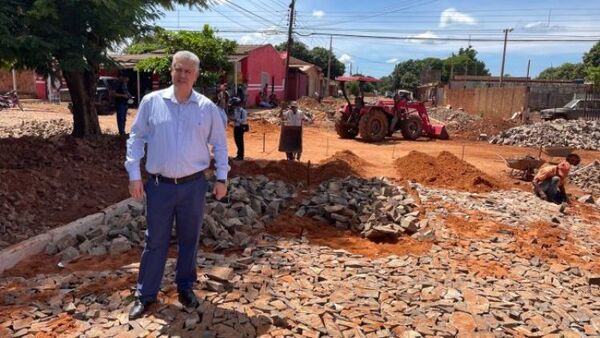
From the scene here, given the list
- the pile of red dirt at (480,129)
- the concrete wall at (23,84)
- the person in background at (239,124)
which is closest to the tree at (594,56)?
the pile of red dirt at (480,129)

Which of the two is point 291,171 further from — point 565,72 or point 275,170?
point 565,72

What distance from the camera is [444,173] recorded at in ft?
32.8

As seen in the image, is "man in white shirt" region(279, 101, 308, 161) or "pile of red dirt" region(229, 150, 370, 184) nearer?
"pile of red dirt" region(229, 150, 370, 184)

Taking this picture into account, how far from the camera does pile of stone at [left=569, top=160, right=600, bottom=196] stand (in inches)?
416

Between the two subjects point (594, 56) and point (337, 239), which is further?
point (594, 56)

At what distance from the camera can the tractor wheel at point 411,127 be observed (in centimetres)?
1672

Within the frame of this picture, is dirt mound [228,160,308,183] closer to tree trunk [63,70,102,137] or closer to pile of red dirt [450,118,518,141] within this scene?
tree trunk [63,70,102,137]

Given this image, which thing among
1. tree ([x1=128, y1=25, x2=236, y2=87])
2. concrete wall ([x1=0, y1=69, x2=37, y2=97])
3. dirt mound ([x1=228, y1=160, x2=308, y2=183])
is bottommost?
dirt mound ([x1=228, y1=160, x2=308, y2=183])

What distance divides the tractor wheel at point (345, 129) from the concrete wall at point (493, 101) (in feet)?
38.2

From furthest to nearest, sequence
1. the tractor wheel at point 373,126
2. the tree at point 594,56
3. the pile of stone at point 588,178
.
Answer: the tree at point 594,56
the tractor wheel at point 373,126
the pile of stone at point 588,178

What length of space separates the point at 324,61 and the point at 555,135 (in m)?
49.8

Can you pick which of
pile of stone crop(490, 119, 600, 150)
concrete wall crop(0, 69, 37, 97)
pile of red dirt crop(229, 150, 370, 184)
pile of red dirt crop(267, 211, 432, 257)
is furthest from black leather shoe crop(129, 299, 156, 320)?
concrete wall crop(0, 69, 37, 97)

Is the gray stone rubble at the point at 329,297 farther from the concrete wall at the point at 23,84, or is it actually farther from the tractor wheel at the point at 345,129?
the concrete wall at the point at 23,84

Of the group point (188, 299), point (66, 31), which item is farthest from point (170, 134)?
point (66, 31)
